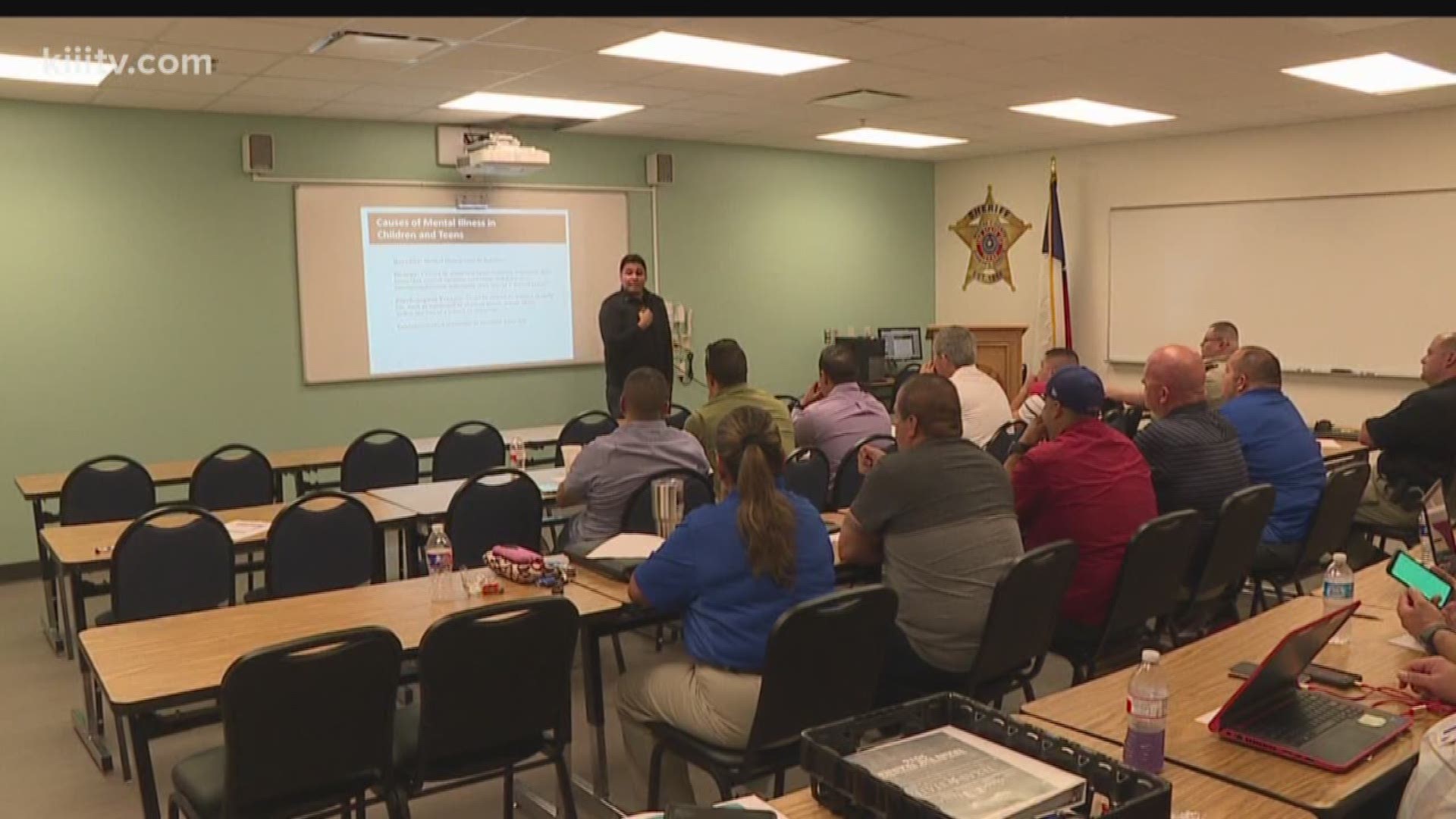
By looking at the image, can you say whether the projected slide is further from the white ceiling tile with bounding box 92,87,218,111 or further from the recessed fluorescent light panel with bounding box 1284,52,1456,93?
the recessed fluorescent light panel with bounding box 1284,52,1456,93

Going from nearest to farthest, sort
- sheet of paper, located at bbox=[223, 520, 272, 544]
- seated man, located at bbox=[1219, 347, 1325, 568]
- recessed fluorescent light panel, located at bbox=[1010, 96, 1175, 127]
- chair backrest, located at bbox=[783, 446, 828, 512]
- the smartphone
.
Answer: the smartphone < sheet of paper, located at bbox=[223, 520, 272, 544] < seated man, located at bbox=[1219, 347, 1325, 568] < chair backrest, located at bbox=[783, 446, 828, 512] < recessed fluorescent light panel, located at bbox=[1010, 96, 1175, 127]

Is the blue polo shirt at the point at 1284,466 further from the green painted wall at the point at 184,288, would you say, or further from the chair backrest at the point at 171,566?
the green painted wall at the point at 184,288

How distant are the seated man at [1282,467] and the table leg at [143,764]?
4134mm

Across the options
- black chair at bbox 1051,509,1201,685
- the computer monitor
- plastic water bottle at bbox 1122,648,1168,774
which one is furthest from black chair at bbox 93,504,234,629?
the computer monitor

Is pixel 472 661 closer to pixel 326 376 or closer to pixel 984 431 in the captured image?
pixel 984 431

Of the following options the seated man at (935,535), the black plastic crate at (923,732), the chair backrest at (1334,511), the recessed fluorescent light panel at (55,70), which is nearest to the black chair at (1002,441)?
the chair backrest at (1334,511)

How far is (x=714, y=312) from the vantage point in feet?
32.7

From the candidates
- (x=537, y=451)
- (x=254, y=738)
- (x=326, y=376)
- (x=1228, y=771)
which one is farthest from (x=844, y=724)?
(x=326, y=376)

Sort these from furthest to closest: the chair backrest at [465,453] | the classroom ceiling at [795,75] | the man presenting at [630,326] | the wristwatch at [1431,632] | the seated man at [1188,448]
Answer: the man presenting at [630,326]
the chair backrest at [465,453]
the classroom ceiling at [795,75]
the seated man at [1188,448]
the wristwatch at [1431,632]

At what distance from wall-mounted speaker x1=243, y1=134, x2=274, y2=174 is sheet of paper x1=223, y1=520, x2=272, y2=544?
3.64 metres

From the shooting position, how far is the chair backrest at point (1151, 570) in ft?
11.7

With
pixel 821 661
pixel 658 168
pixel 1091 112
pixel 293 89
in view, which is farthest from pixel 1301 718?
pixel 658 168

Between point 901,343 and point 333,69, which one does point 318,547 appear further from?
point 901,343

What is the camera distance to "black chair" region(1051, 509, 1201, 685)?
360 centimetres
